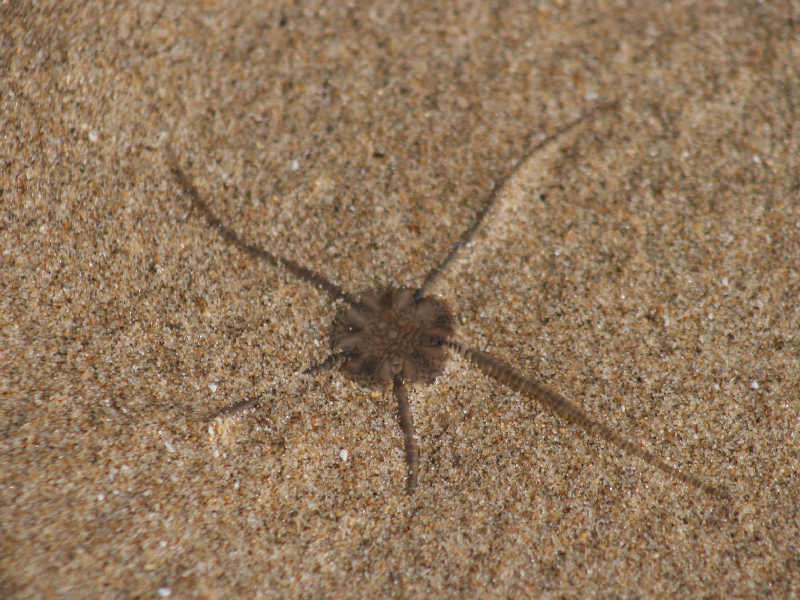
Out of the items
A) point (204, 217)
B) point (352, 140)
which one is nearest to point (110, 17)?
point (204, 217)

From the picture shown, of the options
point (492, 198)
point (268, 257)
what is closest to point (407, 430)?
point (268, 257)

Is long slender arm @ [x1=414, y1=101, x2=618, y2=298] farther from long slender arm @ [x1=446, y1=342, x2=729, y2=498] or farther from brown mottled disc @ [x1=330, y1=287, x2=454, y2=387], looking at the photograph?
long slender arm @ [x1=446, y1=342, x2=729, y2=498]

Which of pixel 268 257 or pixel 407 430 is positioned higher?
pixel 268 257

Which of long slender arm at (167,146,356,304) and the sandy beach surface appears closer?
the sandy beach surface

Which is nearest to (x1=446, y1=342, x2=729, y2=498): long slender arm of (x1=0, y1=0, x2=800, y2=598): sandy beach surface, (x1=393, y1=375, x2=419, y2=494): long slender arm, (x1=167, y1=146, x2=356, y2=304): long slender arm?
(x1=0, y1=0, x2=800, y2=598): sandy beach surface

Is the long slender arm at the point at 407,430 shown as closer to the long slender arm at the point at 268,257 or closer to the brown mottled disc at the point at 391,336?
the brown mottled disc at the point at 391,336

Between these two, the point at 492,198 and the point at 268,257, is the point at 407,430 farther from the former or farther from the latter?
the point at 492,198

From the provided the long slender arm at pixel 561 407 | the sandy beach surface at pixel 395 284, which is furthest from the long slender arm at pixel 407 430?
the long slender arm at pixel 561 407
